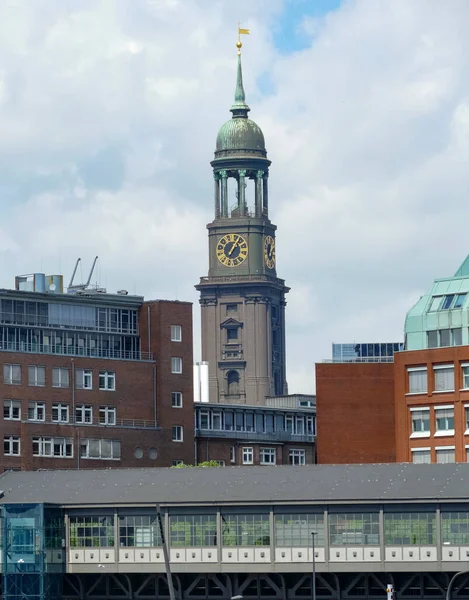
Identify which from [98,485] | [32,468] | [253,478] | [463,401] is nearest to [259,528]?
[253,478]

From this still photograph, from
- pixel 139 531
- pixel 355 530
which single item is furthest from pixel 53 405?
pixel 355 530

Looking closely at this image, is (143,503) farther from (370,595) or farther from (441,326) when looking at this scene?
(441,326)

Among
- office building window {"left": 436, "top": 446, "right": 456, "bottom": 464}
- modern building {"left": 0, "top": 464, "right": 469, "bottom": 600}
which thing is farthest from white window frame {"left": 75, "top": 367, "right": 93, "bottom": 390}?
modern building {"left": 0, "top": 464, "right": 469, "bottom": 600}

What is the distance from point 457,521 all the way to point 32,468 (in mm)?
59183

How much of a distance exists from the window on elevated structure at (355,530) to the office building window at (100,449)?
55.4m

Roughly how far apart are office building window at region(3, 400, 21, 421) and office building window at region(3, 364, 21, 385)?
1.75 metres

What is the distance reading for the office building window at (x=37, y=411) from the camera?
194 m

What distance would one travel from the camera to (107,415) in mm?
199000

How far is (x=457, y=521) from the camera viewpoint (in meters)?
141

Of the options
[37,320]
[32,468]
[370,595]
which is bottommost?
[370,595]

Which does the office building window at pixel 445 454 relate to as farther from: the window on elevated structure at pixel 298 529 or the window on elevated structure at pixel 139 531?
the window on elevated structure at pixel 139 531

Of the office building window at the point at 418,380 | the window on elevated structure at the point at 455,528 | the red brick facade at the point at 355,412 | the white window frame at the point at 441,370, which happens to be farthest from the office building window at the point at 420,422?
the window on elevated structure at the point at 455,528

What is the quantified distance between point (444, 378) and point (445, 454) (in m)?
6.21

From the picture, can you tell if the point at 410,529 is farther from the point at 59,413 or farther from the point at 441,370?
the point at 59,413
